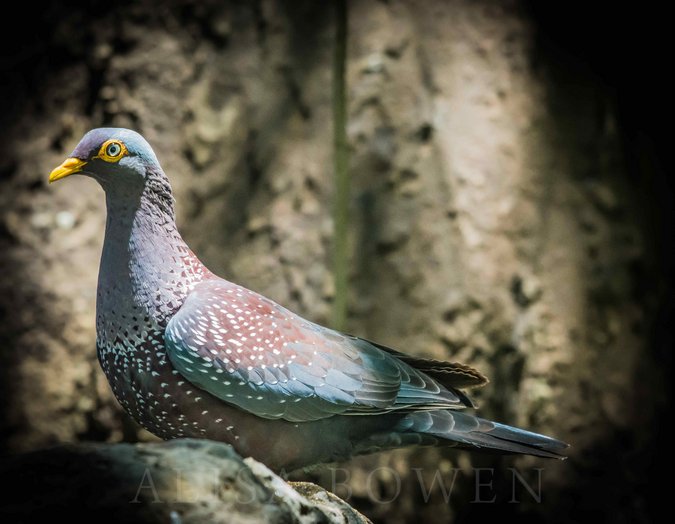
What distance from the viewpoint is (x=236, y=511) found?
6.64ft

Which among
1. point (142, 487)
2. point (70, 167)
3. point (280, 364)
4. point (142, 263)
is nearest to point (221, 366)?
point (280, 364)

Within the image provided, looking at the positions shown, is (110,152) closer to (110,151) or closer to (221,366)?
(110,151)

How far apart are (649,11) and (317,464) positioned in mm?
3213

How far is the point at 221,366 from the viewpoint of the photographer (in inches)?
102

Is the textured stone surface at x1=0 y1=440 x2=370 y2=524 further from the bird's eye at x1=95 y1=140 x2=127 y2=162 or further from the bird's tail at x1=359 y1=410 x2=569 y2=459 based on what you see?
the bird's eye at x1=95 y1=140 x2=127 y2=162

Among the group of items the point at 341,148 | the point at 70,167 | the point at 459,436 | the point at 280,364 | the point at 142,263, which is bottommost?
the point at 459,436

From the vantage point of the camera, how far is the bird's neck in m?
2.61

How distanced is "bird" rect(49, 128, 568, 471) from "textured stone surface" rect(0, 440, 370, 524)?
16.3 inches

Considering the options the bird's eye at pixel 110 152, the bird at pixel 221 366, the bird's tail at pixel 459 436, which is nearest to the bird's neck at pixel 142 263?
the bird at pixel 221 366

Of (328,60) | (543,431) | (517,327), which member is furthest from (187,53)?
(543,431)

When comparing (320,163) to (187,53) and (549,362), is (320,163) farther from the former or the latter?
(549,362)

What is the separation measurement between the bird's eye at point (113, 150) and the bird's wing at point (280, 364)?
494mm

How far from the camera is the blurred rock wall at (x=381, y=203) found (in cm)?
438

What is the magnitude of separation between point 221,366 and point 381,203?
6.87 ft
